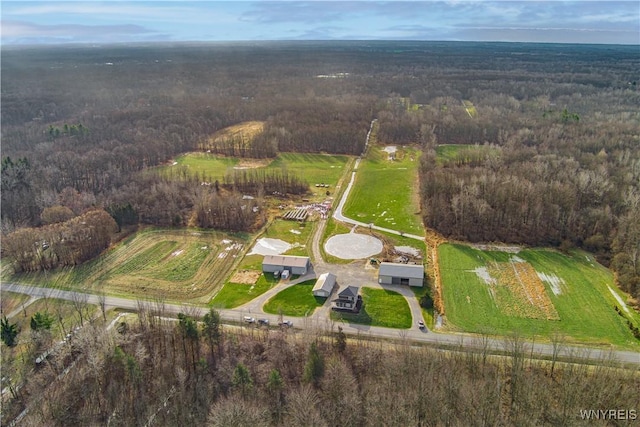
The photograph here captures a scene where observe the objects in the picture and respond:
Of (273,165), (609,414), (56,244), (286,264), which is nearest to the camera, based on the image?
(609,414)

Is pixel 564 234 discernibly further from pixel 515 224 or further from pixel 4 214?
pixel 4 214

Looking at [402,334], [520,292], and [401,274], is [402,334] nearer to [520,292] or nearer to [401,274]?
[401,274]

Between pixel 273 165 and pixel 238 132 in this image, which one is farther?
pixel 238 132

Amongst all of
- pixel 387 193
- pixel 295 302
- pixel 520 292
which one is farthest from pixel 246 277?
Answer: pixel 387 193

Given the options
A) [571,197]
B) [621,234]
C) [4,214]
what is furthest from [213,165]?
[621,234]

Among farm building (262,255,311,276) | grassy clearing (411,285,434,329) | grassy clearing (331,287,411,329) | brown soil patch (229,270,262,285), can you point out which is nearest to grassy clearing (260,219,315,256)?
farm building (262,255,311,276)

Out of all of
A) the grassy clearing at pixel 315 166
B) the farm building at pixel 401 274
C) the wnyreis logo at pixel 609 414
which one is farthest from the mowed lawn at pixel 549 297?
the grassy clearing at pixel 315 166

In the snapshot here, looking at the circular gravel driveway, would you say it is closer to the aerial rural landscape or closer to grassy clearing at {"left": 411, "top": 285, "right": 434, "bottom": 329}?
the aerial rural landscape
